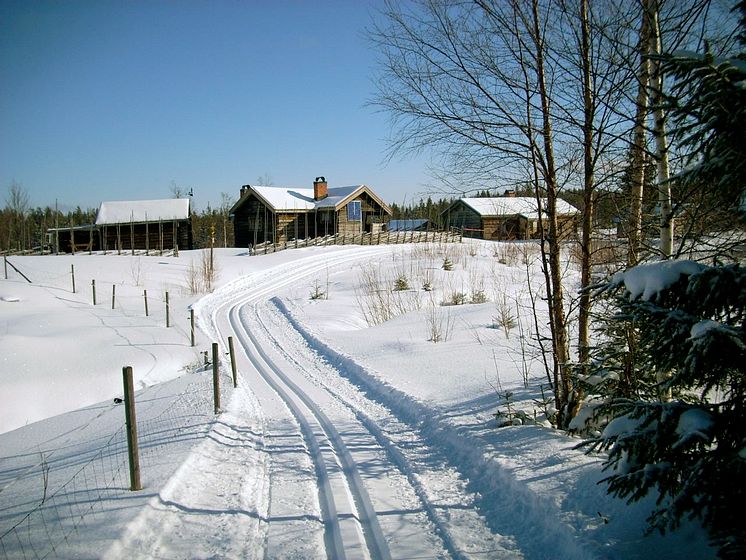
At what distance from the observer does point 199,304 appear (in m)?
20.5

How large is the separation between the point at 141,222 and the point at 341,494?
42785mm

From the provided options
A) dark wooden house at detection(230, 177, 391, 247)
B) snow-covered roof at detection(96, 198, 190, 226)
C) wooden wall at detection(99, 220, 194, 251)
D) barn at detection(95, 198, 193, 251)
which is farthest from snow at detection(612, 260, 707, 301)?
snow-covered roof at detection(96, 198, 190, 226)

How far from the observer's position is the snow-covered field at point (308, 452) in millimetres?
3848

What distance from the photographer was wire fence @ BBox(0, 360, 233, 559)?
12.3 feet

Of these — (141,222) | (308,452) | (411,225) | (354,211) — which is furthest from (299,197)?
(308,452)

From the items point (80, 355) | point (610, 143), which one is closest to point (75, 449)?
→ point (80, 355)

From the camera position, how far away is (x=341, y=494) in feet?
15.7

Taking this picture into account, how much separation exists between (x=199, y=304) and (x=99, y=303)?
4.94 m

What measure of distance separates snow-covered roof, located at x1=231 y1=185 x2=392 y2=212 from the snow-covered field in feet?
84.6

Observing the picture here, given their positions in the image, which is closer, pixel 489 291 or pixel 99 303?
pixel 489 291

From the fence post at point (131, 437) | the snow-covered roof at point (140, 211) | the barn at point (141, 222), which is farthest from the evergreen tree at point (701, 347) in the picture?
the snow-covered roof at point (140, 211)

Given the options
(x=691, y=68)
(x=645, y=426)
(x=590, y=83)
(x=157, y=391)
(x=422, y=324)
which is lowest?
(x=157, y=391)

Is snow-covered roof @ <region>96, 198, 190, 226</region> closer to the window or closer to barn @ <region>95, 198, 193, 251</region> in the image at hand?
barn @ <region>95, 198, 193, 251</region>

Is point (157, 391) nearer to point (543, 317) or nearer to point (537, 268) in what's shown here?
point (543, 317)
